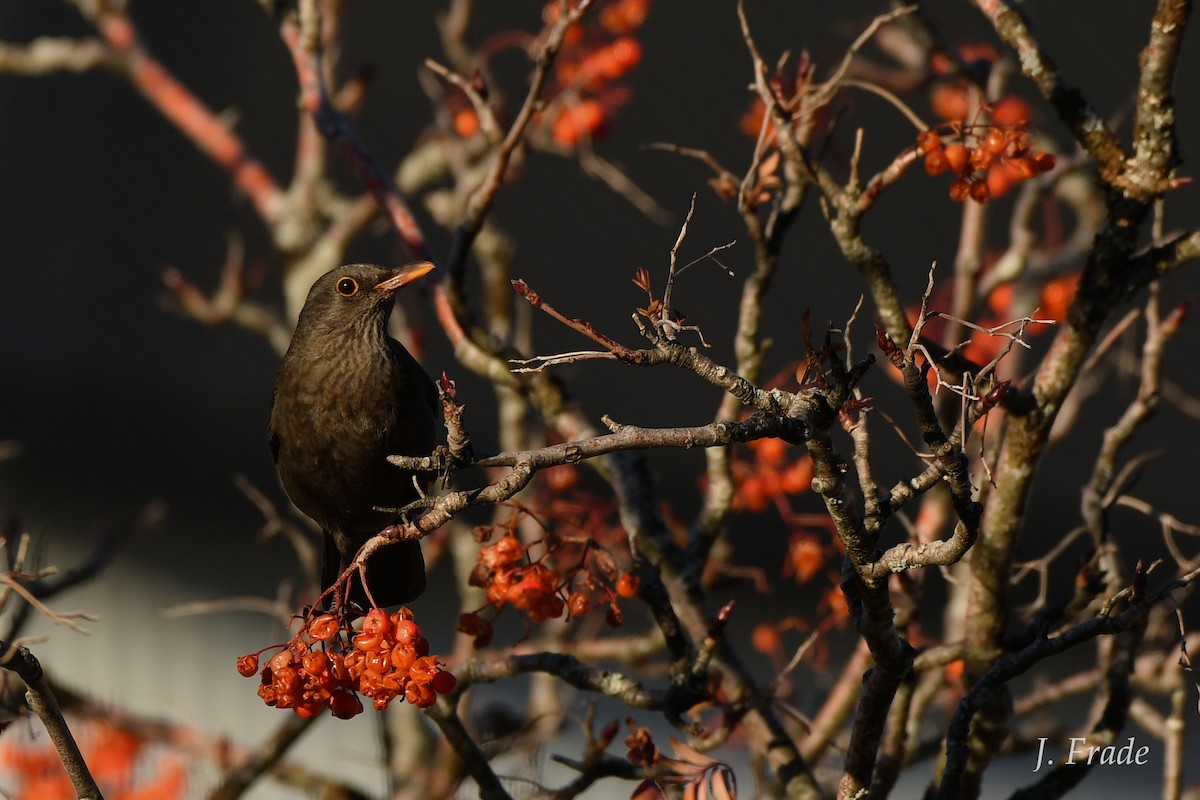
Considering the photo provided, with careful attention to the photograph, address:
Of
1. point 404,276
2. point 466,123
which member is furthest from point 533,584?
point 466,123

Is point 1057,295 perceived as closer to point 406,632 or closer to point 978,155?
point 978,155

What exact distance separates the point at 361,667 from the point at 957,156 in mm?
1685

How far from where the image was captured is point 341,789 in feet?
13.6

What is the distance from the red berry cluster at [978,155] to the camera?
308cm

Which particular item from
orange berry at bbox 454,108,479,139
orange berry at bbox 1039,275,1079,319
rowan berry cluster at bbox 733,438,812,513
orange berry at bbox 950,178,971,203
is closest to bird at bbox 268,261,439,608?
rowan berry cluster at bbox 733,438,812,513

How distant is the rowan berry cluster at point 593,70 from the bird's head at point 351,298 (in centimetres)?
94

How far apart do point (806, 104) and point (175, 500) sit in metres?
6.00

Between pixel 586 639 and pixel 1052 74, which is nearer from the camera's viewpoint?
pixel 1052 74

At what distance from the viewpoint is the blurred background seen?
7.47 metres

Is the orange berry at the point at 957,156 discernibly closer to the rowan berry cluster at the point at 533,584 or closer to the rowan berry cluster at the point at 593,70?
the rowan berry cluster at the point at 533,584

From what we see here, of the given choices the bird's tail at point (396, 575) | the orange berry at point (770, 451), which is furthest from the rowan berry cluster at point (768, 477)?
the bird's tail at point (396, 575)

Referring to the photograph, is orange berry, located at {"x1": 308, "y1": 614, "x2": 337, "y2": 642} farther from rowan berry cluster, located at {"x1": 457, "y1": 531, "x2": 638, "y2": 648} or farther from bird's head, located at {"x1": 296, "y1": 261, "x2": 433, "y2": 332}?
bird's head, located at {"x1": 296, "y1": 261, "x2": 433, "y2": 332}

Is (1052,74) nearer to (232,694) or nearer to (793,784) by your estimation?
(793,784)

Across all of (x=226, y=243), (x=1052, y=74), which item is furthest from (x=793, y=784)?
(x=226, y=243)
